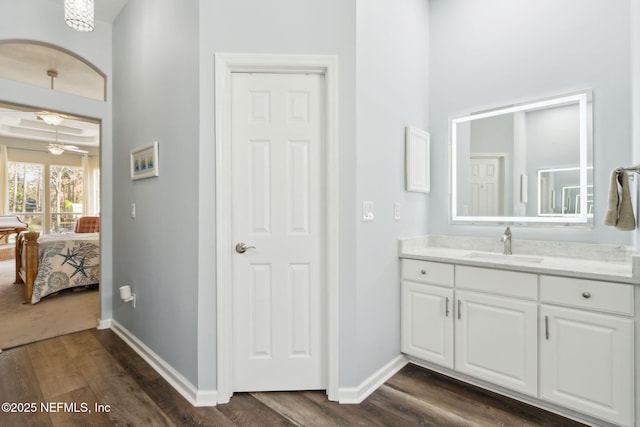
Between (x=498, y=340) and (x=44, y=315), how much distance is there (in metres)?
4.26

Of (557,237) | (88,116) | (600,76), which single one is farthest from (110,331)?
(600,76)

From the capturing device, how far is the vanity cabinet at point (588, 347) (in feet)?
5.16

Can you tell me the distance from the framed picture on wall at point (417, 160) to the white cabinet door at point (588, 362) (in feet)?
3.74

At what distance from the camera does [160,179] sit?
231 cm

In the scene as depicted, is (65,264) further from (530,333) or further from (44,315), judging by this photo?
(530,333)

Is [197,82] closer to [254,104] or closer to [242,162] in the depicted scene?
[254,104]

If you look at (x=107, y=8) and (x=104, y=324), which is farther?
(x=104, y=324)

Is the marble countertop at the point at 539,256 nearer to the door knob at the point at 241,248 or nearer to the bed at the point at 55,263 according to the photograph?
the door knob at the point at 241,248

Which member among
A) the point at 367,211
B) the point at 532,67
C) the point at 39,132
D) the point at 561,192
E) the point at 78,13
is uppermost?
the point at 39,132

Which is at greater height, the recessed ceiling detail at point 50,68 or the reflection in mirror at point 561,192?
the recessed ceiling detail at point 50,68

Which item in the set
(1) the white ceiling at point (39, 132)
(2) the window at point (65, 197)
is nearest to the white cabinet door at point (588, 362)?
(1) the white ceiling at point (39, 132)

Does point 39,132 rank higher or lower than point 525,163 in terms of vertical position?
higher

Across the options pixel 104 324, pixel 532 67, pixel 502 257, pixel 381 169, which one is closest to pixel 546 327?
pixel 502 257

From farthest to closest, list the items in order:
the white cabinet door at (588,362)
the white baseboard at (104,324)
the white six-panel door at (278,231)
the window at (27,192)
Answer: the window at (27,192) < the white baseboard at (104,324) < the white six-panel door at (278,231) < the white cabinet door at (588,362)
